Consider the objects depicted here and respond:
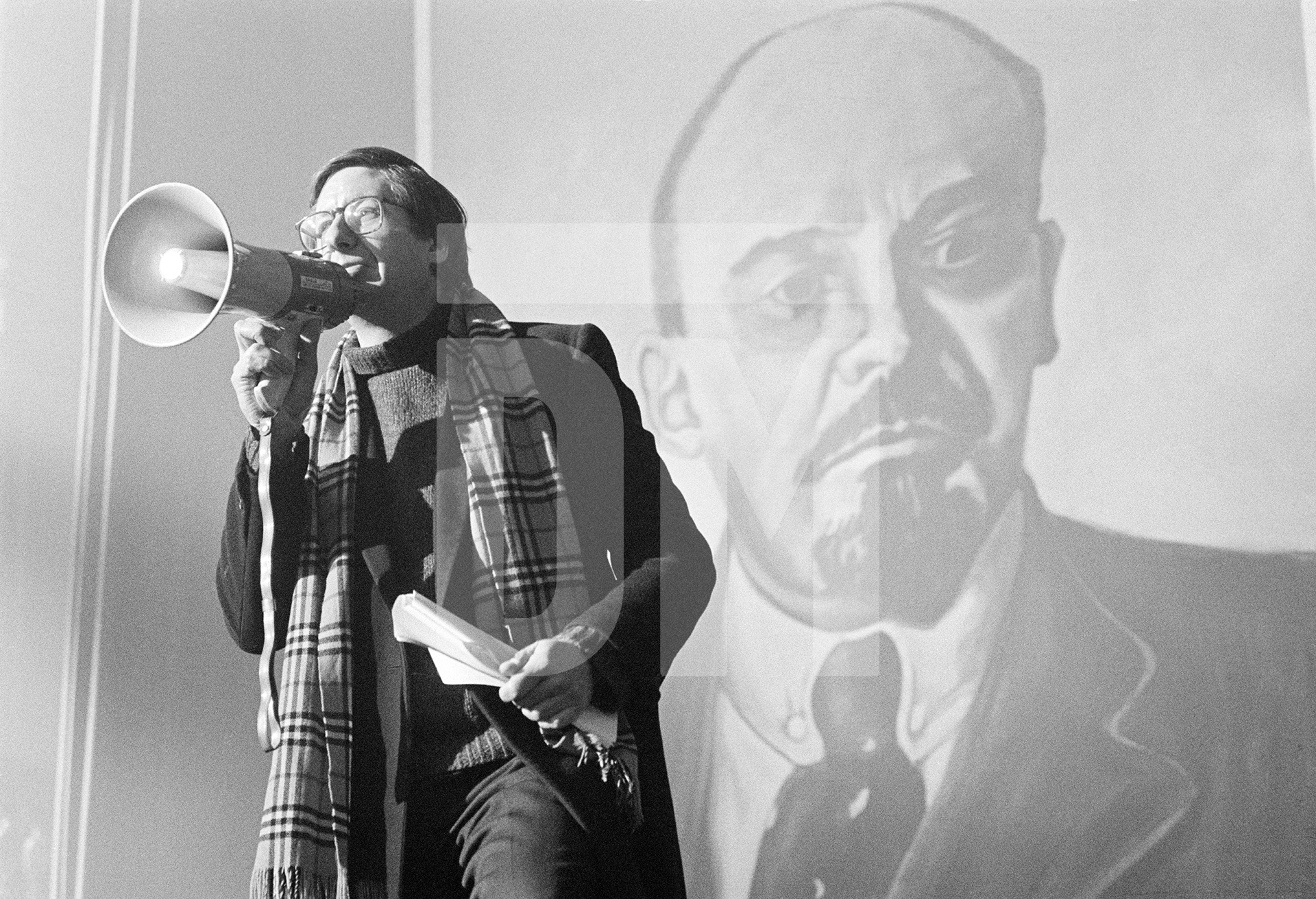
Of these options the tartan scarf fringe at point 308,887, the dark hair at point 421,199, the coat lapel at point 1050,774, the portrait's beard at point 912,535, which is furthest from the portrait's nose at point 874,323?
the tartan scarf fringe at point 308,887

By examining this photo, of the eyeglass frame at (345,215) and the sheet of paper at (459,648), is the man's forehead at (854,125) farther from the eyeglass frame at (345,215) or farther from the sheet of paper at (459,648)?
the sheet of paper at (459,648)

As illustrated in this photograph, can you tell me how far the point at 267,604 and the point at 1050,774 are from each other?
114 cm

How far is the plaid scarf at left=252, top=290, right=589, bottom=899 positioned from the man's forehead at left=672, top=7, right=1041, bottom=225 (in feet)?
1.59

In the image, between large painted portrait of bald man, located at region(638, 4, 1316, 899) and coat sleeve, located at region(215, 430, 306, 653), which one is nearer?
coat sleeve, located at region(215, 430, 306, 653)

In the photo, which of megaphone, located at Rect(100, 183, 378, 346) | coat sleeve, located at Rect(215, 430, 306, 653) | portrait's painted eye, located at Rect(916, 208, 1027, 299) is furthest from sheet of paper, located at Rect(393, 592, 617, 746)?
portrait's painted eye, located at Rect(916, 208, 1027, 299)

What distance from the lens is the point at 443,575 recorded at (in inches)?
67.3

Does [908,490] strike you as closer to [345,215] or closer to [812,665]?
[812,665]

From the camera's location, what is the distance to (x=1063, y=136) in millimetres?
2018

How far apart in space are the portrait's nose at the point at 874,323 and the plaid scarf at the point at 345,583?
49cm

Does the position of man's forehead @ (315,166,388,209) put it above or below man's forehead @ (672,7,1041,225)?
below

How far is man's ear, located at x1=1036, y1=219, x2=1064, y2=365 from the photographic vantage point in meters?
1.98

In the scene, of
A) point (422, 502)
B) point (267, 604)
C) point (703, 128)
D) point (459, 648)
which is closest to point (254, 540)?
point (267, 604)

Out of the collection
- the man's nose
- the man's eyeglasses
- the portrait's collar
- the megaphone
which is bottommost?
the portrait's collar

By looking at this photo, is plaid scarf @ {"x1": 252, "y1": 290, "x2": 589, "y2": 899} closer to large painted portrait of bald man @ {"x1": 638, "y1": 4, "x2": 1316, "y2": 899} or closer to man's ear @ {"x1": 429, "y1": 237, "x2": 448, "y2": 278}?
man's ear @ {"x1": 429, "y1": 237, "x2": 448, "y2": 278}
